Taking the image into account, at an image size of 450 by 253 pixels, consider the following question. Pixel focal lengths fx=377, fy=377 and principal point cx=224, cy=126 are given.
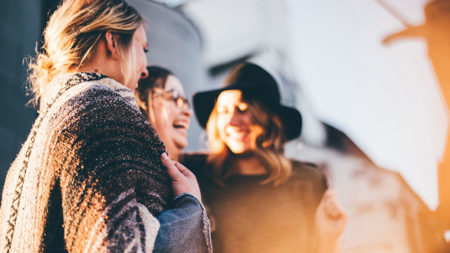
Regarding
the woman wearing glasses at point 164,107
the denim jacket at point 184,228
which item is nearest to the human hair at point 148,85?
the woman wearing glasses at point 164,107

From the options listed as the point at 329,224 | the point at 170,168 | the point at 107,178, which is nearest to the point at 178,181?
the point at 170,168

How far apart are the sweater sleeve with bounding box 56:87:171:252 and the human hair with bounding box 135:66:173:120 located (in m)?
0.86

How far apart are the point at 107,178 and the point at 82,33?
0.32 meters

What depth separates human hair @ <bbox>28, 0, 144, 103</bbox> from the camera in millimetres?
719

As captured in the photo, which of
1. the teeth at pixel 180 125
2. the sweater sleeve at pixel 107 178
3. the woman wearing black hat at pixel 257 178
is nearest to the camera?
the sweater sleeve at pixel 107 178

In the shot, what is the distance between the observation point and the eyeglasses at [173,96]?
1.53m

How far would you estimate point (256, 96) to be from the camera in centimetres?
165

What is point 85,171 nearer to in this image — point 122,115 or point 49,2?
point 122,115

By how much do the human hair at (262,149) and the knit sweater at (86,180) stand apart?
91cm

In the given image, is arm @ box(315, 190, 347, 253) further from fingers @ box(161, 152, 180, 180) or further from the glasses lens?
fingers @ box(161, 152, 180, 180)

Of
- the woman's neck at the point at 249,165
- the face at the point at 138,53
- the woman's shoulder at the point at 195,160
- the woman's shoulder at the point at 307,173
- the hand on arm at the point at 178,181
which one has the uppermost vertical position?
the face at the point at 138,53

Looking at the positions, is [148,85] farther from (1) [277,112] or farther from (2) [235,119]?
(1) [277,112]

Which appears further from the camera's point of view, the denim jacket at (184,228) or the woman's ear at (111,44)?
the woman's ear at (111,44)

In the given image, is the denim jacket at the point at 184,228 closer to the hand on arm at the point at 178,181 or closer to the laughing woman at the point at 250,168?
the hand on arm at the point at 178,181
